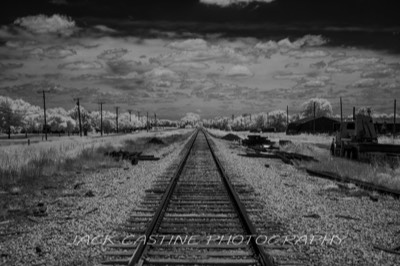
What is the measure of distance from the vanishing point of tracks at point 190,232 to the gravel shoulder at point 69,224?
0.38 metres

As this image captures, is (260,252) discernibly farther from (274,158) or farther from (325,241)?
(274,158)

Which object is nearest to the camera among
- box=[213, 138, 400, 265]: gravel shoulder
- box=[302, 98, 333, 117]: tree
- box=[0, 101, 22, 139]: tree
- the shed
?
box=[213, 138, 400, 265]: gravel shoulder

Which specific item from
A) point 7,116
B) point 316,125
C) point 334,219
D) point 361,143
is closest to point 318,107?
point 316,125

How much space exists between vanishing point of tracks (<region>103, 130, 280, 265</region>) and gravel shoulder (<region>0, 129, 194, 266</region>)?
0.38 metres

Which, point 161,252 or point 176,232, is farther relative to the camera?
point 176,232

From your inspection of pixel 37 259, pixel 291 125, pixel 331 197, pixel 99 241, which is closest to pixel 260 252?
pixel 99 241

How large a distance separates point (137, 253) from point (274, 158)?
779 inches

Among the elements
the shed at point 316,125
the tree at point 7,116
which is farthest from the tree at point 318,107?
the tree at point 7,116

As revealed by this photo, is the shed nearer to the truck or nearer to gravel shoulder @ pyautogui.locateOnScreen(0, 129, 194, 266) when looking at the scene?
the truck

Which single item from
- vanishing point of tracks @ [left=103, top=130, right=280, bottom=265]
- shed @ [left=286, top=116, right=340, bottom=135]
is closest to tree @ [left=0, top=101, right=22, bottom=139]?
shed @ [left=286, top=116, right=340, bottom=135]

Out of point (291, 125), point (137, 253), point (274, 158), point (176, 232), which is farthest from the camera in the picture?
point (291, 125)

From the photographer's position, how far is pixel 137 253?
5.12 meters

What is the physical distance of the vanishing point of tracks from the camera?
204 inches

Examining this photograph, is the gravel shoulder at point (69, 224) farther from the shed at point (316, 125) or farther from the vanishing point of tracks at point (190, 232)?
the shed at point (316, 125)
